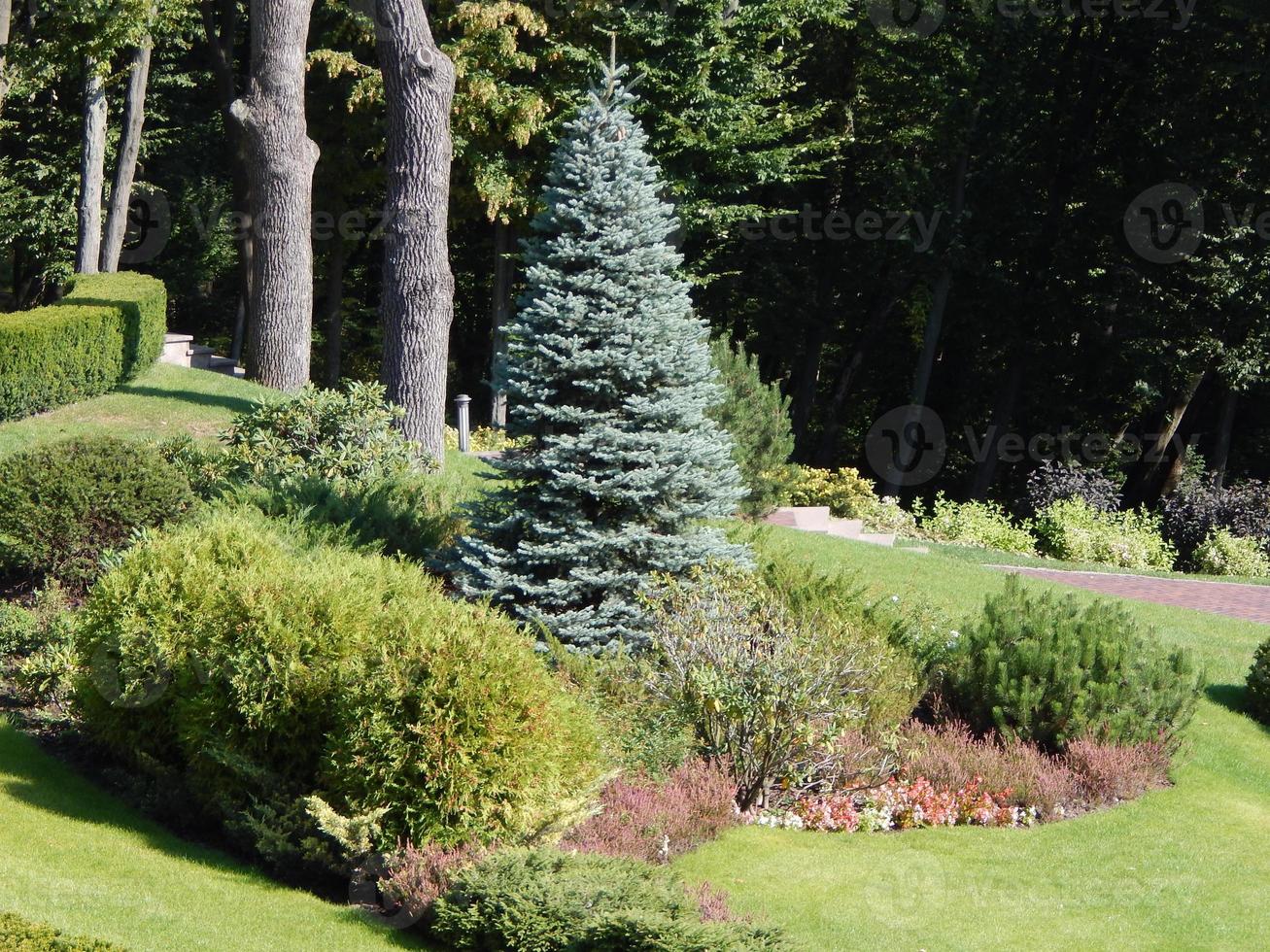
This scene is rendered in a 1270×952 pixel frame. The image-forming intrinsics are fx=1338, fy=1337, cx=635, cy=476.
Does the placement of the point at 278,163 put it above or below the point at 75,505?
above

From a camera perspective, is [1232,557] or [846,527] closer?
[846,527]

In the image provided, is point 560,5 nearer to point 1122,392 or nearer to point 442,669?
point 1122,392

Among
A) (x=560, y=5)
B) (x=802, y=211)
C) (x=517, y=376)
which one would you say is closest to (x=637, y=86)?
(x=560, y=5)

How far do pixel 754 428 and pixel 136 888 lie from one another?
13056mm

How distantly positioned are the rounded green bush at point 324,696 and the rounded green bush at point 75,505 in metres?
2.23

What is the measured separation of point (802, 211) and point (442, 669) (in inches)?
985

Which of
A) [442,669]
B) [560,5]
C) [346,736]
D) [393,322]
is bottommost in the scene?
[346,736]

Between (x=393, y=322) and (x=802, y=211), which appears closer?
(x=393, y=322)

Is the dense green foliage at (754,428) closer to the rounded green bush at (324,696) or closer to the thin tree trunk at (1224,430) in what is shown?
the rounded green bush at (324,696)

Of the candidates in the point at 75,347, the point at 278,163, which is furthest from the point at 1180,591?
the point at 75,347

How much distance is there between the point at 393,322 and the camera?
569 inches

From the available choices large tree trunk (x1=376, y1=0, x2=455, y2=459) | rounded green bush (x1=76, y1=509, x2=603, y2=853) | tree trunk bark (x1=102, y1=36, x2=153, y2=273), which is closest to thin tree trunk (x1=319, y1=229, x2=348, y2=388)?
tree trunk bark (x1=102, y1=36, x2=153, y2=273)

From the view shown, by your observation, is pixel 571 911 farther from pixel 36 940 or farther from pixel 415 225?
pixel 415 225

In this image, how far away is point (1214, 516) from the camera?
2466 cm
